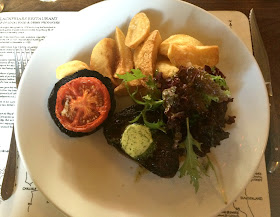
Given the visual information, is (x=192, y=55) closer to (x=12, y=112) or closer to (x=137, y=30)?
(x=137, y=30)

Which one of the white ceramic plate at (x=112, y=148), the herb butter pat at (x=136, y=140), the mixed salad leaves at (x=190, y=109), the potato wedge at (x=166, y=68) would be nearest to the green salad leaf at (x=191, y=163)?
the mixed salad leaves at (x=190, y=109)

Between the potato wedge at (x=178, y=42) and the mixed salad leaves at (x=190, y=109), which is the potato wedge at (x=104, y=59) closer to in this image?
the mixed salad leaves at (x=190, y=109)

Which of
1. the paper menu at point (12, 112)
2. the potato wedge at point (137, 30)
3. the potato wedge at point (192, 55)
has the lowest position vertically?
the paper menu at point (12, 112)

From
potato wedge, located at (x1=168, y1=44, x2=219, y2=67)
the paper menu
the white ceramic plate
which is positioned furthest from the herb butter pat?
the paper menu

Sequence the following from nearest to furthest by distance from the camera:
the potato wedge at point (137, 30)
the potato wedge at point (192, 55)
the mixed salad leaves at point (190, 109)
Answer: the mixed salad leaves at point (190, 109) < the potato wedge at point (192, 55) < the potato wedge at point (137, 30)

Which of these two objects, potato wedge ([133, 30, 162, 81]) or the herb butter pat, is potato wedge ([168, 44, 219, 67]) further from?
the herb butter pat

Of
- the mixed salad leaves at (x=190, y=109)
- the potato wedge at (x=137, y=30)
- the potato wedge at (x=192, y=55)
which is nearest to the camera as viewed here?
the mixed salad leaves at (x=190, y=109)
